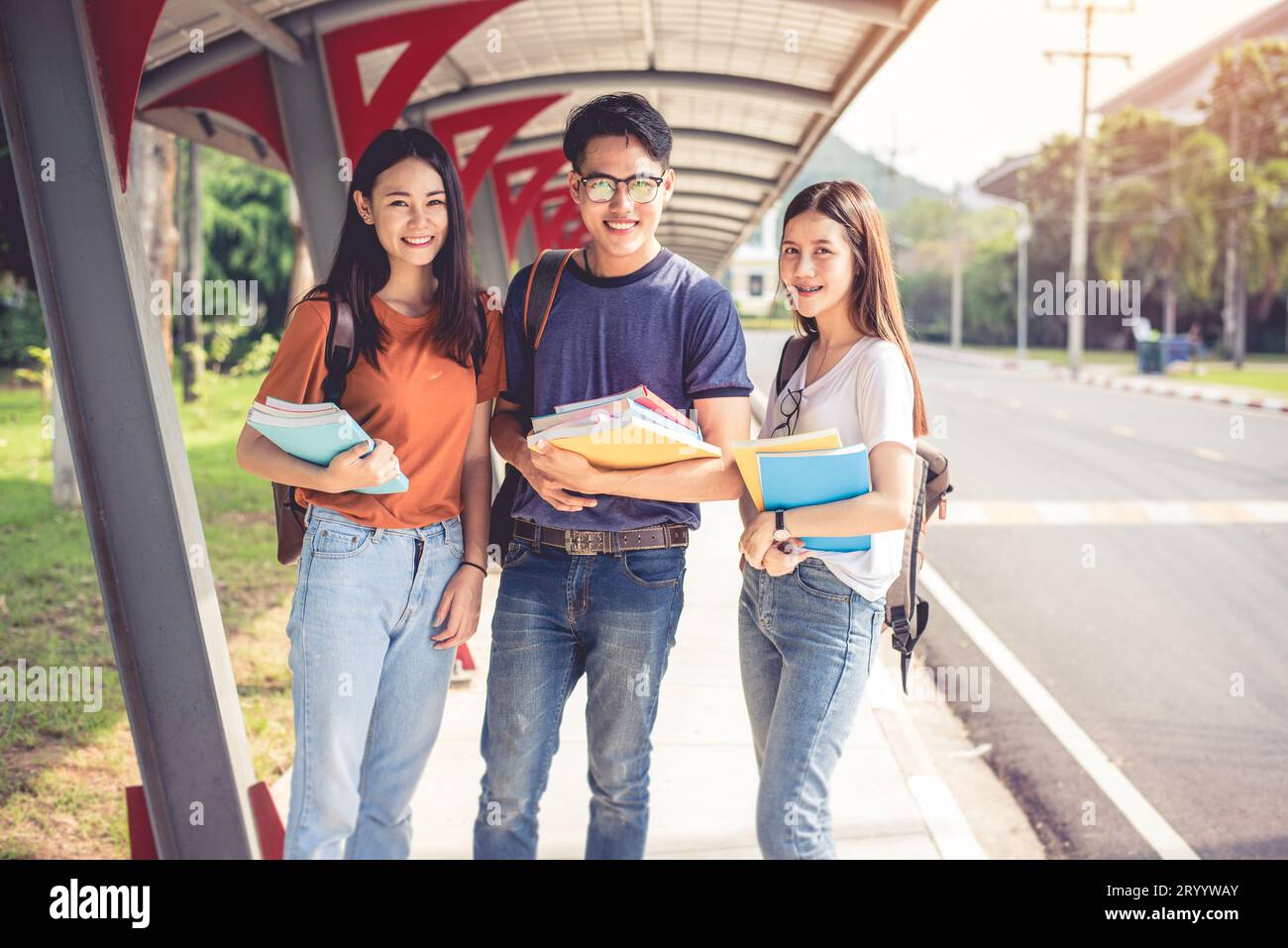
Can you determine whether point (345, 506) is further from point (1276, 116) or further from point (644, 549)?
point (1276, 116)

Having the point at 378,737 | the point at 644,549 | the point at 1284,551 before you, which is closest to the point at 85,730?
the point at 378,737

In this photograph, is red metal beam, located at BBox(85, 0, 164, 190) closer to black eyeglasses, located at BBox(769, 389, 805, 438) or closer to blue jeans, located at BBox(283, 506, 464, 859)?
blue jeans, located at BBox(283, 506, 464, 859)

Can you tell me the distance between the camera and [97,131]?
9.89ft

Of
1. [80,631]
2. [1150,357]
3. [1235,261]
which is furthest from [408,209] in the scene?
[1235,261]

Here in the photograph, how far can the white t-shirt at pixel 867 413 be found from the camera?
8.38 ft

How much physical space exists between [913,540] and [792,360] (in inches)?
21.7

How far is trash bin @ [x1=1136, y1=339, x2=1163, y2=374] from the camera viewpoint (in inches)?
1219

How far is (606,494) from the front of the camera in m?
2.66

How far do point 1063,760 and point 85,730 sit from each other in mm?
4331

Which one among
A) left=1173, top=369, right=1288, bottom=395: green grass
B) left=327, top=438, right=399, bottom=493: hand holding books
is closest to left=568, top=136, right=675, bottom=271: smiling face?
left=327, top=438, right=399, bottom=493: hand holding books

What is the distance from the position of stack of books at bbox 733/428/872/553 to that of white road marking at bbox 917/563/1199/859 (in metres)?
2.50

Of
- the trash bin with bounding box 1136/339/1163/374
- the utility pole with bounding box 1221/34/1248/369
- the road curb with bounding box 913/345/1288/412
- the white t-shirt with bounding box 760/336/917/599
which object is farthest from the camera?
the utility pole with bounding box 1221/34/1248/369

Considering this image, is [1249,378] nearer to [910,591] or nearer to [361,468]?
[910,591]
